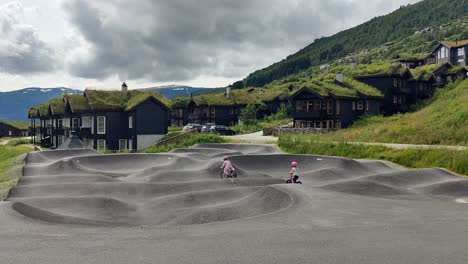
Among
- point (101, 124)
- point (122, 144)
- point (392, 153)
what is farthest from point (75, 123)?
point (392, 153)

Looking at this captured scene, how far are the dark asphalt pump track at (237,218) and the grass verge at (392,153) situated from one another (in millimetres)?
2729

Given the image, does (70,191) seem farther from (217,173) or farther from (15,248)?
(15,248)

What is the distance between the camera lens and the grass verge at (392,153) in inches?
1105

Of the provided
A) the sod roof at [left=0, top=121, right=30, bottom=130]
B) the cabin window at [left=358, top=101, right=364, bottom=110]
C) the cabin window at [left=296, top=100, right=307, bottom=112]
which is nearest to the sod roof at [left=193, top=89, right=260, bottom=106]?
the cabin window at [left=296, top=100, right=307, bottom=112]

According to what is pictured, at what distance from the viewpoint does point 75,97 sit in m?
60.7

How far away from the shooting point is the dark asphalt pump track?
10.8m

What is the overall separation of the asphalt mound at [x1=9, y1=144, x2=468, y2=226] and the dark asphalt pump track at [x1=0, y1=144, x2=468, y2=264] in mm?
63

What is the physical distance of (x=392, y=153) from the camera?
3259 cm

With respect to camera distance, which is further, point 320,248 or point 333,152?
point 333,152

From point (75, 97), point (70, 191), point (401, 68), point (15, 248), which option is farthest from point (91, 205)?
point (401, 68)

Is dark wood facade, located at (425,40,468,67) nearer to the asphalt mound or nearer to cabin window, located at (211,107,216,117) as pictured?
cabin window, located at (211,107,216,117)

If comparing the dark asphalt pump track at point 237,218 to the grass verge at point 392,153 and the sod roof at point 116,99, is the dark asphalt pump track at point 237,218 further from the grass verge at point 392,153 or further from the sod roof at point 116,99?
the sod roof at point 116,99

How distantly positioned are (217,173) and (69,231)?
15.3 metres

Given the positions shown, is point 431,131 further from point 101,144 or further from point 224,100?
point 224,100
